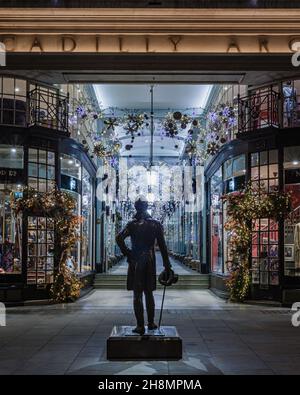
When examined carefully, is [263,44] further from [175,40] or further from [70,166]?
[70,166]

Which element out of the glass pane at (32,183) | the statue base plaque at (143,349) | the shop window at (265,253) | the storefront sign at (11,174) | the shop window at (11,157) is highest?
the shop window at (11,157)

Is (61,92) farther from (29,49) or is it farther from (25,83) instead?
(29,49)

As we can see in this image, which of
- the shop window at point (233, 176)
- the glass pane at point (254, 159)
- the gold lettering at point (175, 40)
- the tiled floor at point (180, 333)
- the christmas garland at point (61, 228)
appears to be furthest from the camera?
the shop window at point (233, 176)

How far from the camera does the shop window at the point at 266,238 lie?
15.2 meters

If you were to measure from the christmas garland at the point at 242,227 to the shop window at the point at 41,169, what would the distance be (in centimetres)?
478

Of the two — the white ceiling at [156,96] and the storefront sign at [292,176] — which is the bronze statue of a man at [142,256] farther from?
the white ceiling at [156,96]

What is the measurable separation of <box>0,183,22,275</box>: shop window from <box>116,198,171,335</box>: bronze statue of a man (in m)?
7.05

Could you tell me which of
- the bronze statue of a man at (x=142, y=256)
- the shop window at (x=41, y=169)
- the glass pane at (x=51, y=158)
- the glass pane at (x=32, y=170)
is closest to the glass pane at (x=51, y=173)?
the shop window at (x=41, y=169)

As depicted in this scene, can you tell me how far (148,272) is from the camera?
8.37 meters

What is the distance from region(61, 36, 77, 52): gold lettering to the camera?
11.3 meters

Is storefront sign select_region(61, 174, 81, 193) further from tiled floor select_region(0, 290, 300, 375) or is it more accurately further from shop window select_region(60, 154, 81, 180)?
tiled floor select_region(0, 290, 300, 375)
